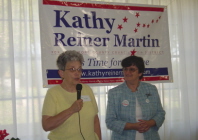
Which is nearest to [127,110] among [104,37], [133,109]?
[133,109]

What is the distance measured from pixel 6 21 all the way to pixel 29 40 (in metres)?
0.36

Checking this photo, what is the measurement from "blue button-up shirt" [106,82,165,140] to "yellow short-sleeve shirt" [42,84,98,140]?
1.43ft

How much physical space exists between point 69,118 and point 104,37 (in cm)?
160

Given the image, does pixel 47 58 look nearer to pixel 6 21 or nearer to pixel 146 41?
pixel 6 21

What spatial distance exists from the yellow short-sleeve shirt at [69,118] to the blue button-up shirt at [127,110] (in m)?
0.44

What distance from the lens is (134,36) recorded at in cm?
348

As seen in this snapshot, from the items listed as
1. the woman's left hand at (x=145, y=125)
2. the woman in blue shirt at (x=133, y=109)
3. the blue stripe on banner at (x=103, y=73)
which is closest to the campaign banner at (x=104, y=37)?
the blue stripe on banner at (x=103, y=73)

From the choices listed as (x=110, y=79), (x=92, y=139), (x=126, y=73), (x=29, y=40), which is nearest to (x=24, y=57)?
(x=29, y=40)

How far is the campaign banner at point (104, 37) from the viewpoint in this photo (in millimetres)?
3078

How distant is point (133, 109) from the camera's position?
2.49 metres

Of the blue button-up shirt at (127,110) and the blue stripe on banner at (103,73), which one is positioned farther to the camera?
the blue stripe on banner at (103,73)

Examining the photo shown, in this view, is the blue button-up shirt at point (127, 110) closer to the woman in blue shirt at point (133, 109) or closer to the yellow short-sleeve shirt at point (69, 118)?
the woman in blue shirt at point (133, 109)

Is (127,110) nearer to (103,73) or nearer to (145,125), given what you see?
(145,125)

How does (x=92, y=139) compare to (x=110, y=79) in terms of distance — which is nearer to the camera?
(x=92, y=139)
